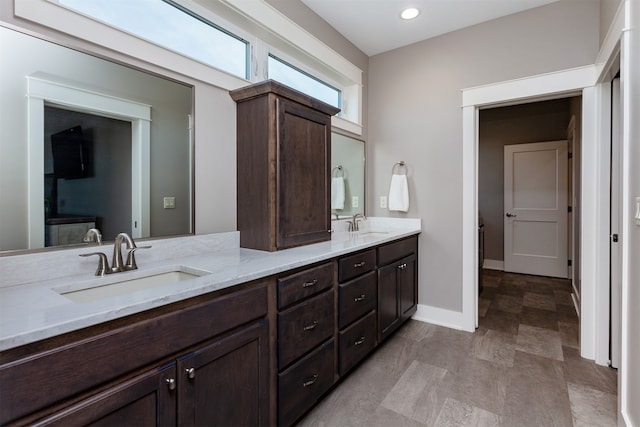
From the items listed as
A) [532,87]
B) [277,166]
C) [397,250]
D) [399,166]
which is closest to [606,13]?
[532,87]

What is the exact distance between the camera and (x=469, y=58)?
2797 mm

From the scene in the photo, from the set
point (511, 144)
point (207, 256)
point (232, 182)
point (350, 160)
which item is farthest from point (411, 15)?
point (511, 144)

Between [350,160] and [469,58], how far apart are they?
4.46ft

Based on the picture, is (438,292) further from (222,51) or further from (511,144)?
(511,144)

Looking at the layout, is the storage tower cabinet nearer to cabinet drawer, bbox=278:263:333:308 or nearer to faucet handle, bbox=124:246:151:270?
cabinet drawer, bbox=278:263:333:308

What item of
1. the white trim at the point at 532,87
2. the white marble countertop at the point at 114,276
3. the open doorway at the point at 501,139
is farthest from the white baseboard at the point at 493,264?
the white marble countertop at the point at 114,276

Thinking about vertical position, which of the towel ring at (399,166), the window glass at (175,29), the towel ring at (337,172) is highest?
the window glass at (175,29)

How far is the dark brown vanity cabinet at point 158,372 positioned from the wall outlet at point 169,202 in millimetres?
714

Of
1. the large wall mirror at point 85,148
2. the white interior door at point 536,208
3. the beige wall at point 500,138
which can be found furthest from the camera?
the beige wall at point 500,138

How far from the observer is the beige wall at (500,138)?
15.2ft

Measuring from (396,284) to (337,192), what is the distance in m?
0.97

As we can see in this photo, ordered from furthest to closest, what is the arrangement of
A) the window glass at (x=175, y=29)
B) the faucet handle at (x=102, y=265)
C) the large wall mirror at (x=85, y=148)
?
1. the window glass at (x=175, y=29)
2. the faucet handle at (x=102, y=265)
3. the large wall mirror at (x=85, y=148)

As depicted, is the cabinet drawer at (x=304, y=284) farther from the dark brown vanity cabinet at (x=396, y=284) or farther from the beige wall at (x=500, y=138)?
the beige wall at (x=500, y=138)

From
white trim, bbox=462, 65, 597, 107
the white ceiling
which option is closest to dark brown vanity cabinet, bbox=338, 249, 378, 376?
white trim, bbox=462, 65, 597, 107
